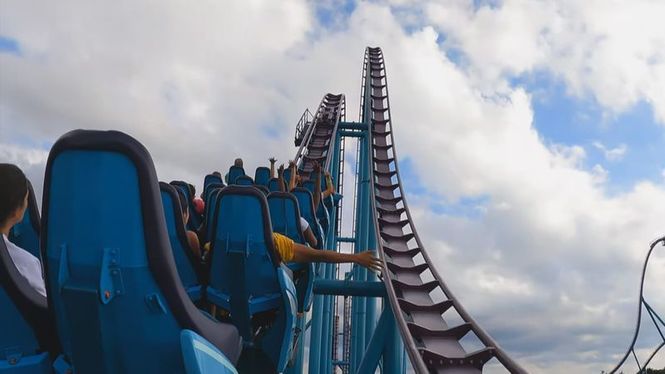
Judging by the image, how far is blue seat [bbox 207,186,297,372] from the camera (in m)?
2.57

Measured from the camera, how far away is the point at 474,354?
135 inches

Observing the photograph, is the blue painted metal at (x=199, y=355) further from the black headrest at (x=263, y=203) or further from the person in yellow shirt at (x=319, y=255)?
the black headrest at (x=263, y=203)

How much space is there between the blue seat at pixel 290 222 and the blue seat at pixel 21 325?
2.27 m

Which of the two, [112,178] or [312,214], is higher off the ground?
[312,214]

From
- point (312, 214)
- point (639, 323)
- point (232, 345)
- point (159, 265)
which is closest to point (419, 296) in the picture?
point (312, 214)

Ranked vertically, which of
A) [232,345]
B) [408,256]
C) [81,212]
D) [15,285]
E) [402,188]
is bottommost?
[232,345]

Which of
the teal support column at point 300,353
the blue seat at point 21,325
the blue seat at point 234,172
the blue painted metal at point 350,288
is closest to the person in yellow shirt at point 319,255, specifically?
the blue seat at point 21,325

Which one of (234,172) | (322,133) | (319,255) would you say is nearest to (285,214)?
(319,255)

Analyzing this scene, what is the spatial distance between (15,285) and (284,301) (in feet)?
4.79

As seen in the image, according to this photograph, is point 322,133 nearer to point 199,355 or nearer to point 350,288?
point 350,288

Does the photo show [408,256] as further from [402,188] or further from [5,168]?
[5,168]

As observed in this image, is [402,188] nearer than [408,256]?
No

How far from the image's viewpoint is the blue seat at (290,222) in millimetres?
3615

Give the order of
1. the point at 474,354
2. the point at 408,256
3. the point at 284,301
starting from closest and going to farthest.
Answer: the point at 284,301 → the point at 474,354 → the point at 408,256
